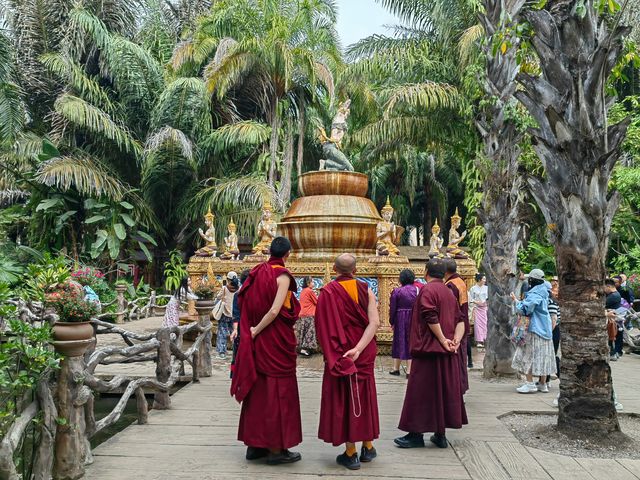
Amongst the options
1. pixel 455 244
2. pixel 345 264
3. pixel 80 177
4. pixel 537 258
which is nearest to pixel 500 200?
pixel 345 264

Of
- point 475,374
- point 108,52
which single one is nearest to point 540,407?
point 475,374

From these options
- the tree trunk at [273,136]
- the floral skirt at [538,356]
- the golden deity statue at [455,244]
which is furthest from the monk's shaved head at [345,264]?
the tree trunk at [273,136]

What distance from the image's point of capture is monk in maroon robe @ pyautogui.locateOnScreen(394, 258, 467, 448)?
4.41 m

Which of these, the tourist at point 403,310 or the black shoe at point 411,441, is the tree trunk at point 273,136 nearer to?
the tourist at point 403,310

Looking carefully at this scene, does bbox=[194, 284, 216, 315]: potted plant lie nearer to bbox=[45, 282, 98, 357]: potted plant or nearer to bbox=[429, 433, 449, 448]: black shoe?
bbox=[45, 282, 98, 357]: potted plant

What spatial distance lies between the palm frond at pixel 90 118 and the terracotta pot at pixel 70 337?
14.7 metres

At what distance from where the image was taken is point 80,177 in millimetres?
16250

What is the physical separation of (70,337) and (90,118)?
49.2 feet

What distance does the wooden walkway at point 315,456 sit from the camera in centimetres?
392

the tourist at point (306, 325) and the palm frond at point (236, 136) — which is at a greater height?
the palm frond at point (236, 136)

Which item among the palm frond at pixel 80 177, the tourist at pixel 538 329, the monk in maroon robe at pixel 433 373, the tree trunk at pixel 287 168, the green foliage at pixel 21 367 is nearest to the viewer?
the green foliage at pixel 21 367

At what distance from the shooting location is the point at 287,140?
19141 mm

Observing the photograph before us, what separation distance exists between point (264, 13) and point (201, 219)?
7595 millimetres

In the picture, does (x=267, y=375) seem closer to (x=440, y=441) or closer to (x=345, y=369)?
(x=345, y=369)
